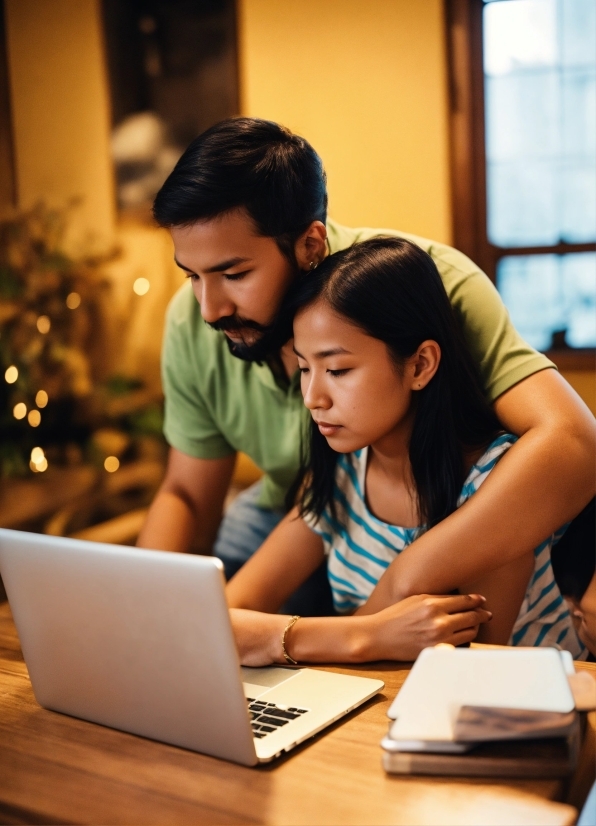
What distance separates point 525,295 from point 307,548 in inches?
99.3

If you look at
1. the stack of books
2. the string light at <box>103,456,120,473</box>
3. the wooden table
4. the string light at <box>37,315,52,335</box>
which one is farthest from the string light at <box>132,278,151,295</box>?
the stack of books

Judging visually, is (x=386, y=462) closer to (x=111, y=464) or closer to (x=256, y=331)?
(x=256, y=331)

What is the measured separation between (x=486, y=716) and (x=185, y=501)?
112 cm

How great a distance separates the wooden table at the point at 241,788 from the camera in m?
0.82

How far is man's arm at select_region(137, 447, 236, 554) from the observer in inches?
72.4

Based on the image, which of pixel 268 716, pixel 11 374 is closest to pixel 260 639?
pixel 268 716

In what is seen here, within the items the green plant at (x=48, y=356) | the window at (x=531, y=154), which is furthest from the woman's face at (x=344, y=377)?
the window at (x=531, y=154)

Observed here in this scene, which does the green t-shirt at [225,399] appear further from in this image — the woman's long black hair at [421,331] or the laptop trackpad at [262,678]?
the laptop trackpad at [262,678]

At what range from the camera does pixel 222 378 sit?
1880 mm

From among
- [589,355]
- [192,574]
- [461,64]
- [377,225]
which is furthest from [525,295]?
[192,574]

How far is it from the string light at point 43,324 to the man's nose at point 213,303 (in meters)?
2.34

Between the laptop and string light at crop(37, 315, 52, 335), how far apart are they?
270 cm

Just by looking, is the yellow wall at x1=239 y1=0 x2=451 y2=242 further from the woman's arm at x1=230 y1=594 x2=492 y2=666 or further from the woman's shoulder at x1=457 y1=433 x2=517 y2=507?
the woman's arm at x1=230 y1=594 x2=492 y2=666

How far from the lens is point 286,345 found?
5.33 feet
